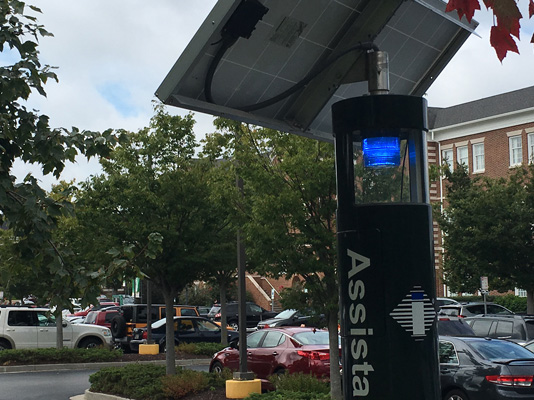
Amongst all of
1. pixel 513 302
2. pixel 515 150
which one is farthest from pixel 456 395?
pixel 515 150

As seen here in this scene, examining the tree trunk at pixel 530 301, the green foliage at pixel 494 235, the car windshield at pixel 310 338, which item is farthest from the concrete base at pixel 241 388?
the tree trunk at pixel 530 301

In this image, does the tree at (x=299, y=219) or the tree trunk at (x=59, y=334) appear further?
the tree trunk at (x=59, y=334)

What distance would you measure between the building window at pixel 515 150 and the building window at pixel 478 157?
2.32 m

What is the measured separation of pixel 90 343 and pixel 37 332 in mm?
1936

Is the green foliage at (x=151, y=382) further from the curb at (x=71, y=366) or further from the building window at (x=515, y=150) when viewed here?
the building window at (x=515, y=150)

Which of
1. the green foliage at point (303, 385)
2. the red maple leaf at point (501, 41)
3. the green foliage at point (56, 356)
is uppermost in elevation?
the red maple leaf at point (501, 41)

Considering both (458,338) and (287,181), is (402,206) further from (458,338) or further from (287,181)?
(458,338)

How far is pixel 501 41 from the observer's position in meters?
3.21

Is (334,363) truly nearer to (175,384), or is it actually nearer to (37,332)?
(175,384)

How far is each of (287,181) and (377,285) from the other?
31.9 feet

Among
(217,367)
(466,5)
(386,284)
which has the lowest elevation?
(217,367)

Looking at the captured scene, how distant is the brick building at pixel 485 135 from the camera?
51312mm

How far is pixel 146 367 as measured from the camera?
17812 mm

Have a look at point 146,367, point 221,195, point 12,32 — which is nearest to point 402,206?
point 12,32
